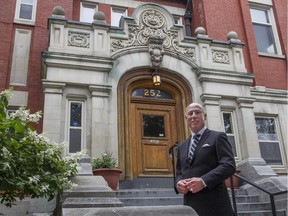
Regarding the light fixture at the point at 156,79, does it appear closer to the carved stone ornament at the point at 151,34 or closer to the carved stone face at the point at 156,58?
the carved stone face at the point at 156,58

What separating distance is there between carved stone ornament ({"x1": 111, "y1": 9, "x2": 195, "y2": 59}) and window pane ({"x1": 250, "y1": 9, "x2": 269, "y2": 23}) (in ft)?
17.0

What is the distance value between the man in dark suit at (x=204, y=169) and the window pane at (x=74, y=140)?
203 inches

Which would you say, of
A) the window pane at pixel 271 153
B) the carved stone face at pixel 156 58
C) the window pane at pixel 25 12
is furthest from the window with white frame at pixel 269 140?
the window pane at pixel 25 12

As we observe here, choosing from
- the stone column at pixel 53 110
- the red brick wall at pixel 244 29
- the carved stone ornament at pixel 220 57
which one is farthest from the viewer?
the red brick wall at pixel 244 29

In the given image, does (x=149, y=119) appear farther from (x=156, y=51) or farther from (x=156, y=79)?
(x=156, y=51)

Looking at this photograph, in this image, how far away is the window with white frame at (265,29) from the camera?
513 inches

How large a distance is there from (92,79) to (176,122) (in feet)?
9.43

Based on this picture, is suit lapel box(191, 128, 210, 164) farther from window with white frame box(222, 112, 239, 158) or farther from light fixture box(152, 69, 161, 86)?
window with white frame box(222, 112, 239, 158)

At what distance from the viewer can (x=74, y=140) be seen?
26.6 feet

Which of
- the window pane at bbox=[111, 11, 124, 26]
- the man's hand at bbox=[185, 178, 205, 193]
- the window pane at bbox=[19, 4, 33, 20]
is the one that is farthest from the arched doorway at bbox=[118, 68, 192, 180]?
the man's hand at bbox=[185, 178, 205, 193]

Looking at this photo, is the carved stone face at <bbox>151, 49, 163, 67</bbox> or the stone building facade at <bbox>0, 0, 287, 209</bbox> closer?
the stone building facade at <bbox>0, 0, 287, 209</bbox>

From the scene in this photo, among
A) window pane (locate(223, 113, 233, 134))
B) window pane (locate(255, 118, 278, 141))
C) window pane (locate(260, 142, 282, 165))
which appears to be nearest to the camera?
window pane (locate(223, 113, 233, 134))

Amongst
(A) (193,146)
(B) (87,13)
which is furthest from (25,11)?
(A) (193,146)

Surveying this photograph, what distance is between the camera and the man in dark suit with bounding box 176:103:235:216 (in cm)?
271
